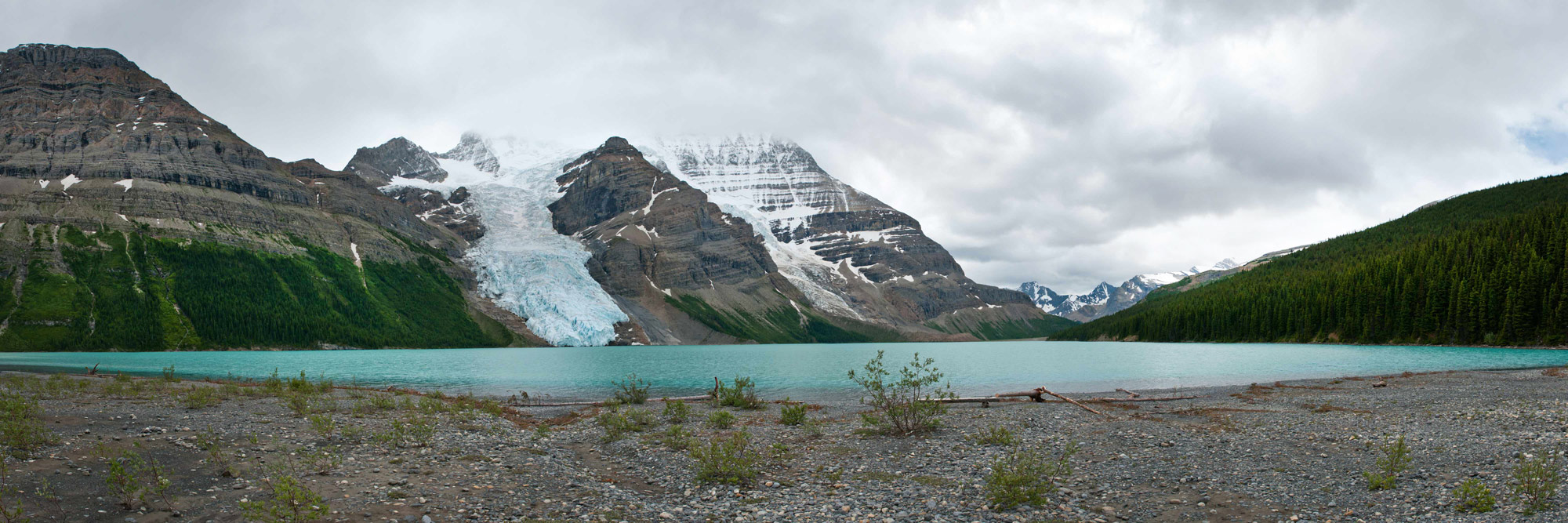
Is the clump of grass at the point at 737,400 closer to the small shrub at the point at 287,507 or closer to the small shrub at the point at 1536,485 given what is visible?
the small shrub at the point at 287,507

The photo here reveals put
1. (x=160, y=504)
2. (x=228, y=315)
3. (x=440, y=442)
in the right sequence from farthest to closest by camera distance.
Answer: (x=228, y=315) < (x=440, y=442) < (x=160, y=504)

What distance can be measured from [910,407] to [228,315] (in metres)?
185

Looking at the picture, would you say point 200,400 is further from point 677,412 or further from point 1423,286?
point 1423,286

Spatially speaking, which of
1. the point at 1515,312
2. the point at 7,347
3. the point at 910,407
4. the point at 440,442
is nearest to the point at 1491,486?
the point at 910,407

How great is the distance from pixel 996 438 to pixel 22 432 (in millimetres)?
24374

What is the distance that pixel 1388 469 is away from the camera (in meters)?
14.7

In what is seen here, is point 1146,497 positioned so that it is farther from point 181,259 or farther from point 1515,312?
point 181,259

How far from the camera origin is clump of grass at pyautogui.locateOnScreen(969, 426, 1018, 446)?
20406mm

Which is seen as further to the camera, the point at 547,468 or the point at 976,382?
the point at 976,382

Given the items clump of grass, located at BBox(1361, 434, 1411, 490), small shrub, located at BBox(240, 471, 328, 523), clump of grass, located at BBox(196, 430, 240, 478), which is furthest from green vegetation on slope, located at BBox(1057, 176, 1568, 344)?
clump of grass, located at BBox(196, 430, 240, 478)

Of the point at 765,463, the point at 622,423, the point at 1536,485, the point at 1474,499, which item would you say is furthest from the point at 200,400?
the point at 1536,485

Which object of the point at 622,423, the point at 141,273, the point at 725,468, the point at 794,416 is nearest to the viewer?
the point at 725,468

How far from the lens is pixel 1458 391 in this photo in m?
33.4

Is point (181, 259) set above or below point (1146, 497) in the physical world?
above
